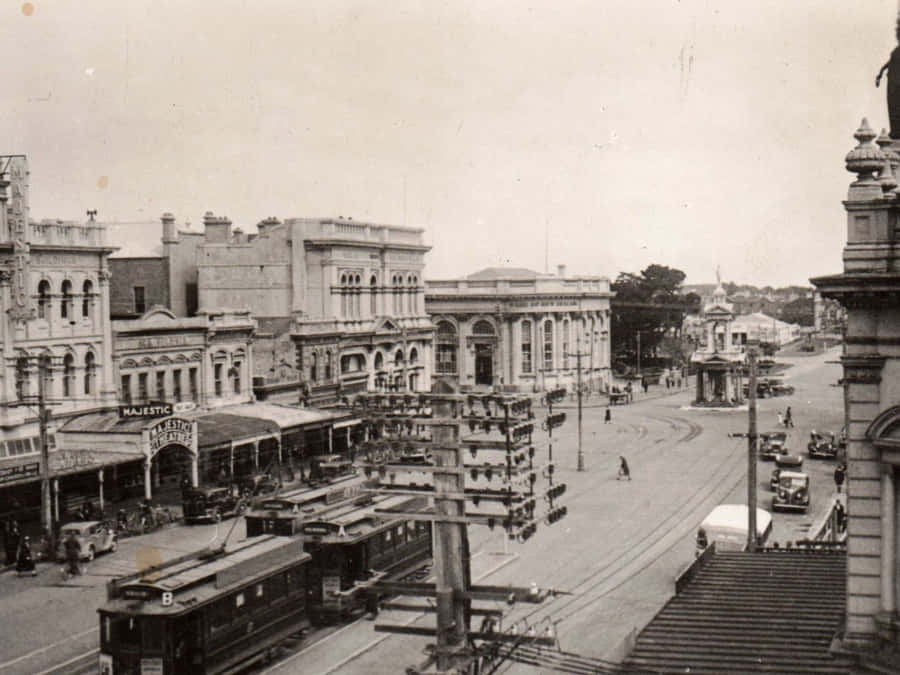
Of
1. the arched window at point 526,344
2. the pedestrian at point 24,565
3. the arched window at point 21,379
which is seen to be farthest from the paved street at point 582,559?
the arched window at point 526,344

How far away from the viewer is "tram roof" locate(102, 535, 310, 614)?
809 inches

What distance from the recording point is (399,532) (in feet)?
95.9

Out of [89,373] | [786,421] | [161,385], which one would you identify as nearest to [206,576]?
[89,373]

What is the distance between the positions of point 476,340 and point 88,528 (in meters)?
57.9

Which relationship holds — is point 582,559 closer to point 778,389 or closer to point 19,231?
point 19,231

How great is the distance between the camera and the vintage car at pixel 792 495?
4120 centimetres

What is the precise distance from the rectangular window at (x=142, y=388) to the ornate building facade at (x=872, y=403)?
35406 mm

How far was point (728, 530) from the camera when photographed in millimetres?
32219

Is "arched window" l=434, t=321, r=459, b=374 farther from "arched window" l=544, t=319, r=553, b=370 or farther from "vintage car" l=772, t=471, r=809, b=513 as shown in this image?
"vintage car" l=772, t=471, r=809, b=513

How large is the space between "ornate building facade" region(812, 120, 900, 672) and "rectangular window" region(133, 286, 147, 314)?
5031 centimetres

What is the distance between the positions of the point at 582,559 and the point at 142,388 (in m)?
21.4

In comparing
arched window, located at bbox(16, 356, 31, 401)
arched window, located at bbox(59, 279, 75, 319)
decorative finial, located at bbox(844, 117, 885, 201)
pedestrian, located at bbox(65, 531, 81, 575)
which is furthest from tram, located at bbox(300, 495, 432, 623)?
arched window, located at bbox(59, 279, 75, 319)

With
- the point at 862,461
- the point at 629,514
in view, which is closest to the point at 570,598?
the point at 629,514

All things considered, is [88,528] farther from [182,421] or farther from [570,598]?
[570,598]
